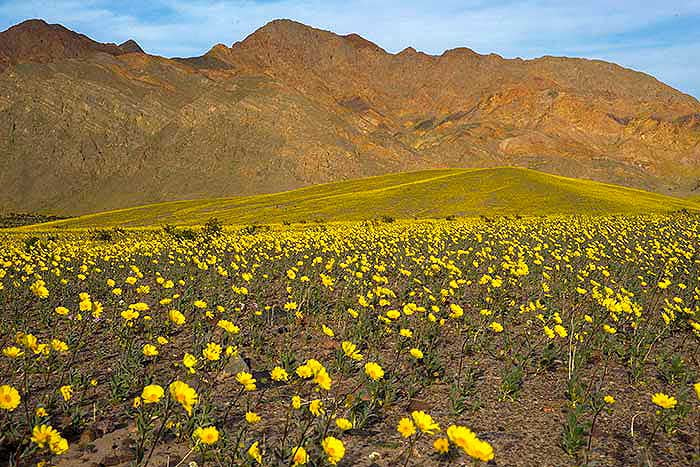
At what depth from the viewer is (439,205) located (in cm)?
5938

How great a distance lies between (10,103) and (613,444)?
619 ft

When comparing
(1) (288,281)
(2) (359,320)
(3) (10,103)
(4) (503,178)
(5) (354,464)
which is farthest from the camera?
(3) (10,103)

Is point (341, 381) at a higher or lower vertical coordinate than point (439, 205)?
higher

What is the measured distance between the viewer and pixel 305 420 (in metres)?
5.37

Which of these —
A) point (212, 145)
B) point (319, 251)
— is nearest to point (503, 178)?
point (319, 251)

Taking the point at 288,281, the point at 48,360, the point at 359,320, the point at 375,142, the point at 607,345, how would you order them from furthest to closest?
1. the point at 375,142
2. the point at 288,281
3. the point at 359,320
4. the point at 607,345
5. the point at 48,360

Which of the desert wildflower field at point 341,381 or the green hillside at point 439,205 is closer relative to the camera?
the desert wildflower field at point 341,381

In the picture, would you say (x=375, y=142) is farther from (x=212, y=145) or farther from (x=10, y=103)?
(x=10, y=103)

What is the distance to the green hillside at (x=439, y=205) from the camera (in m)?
53.1

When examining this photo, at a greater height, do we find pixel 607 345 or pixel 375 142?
pixel 375 142

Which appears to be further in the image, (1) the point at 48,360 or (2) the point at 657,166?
(2) the point at 657,166

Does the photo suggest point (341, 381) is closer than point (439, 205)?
Yes

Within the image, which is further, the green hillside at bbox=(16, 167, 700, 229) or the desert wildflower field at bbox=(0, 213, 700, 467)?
the green hillside at bbox=(16, 167, 700, 229)

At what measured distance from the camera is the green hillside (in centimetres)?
5306
